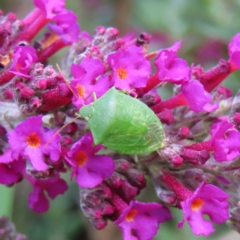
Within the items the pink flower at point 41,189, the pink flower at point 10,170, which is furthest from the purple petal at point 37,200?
the pink flower at point 10,170

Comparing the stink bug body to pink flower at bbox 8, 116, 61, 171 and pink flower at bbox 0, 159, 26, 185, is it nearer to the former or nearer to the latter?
pink flower at bbox 8, 116, 61, 171

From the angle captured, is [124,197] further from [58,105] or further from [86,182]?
[58,105]

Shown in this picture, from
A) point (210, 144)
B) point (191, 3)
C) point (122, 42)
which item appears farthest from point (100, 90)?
point (191, 3)

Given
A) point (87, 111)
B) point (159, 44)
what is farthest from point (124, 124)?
point (159, 44)

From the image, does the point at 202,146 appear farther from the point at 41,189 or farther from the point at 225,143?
the point at 41,189

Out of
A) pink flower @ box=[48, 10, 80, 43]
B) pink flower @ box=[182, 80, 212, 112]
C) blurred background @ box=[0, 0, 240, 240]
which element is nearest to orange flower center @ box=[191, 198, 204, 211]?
pink flower @ box=[182, 80, 212, 112]
